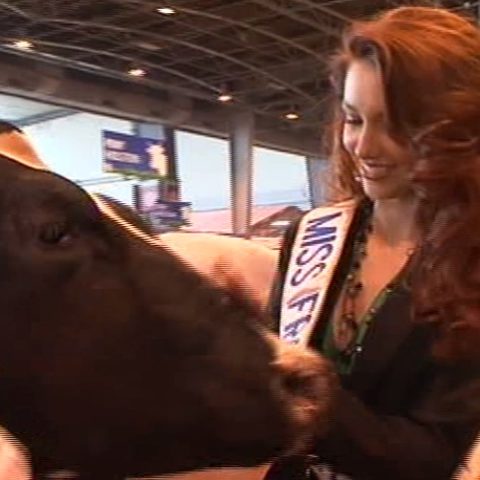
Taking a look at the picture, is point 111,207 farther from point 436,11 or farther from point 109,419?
point 436,11

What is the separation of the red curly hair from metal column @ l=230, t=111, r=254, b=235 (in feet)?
32.9

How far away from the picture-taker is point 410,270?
1083 millimetres

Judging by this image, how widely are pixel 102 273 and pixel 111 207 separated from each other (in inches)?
2.9

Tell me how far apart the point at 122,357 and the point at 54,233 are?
11cm

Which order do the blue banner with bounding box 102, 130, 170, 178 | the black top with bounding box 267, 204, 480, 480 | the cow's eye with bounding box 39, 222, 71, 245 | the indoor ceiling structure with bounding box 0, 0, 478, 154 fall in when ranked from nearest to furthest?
the cow's eye with bounding box 39, 222, 71, 245 → the black top with bounding box 267, 204, 480, 480 → the indoor ceiling structure with bounding box 0, 0, 478, 154 → the blue banner with bounding box 102, 130, 170, 178

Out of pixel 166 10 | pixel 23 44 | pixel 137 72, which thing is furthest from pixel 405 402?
pixel 137 72

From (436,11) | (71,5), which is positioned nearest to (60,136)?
(71,5)

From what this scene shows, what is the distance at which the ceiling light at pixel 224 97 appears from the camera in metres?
11.7

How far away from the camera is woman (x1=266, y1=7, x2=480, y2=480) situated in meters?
1.02

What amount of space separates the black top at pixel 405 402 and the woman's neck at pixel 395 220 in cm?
8

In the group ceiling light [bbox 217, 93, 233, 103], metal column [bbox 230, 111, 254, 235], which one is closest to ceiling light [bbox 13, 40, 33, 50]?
ceiling light [bbox 217, 93, 233, 103]

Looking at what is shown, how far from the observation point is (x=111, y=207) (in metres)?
0.86

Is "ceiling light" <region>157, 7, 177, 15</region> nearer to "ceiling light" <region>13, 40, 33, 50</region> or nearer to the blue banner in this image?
"ceiling light" <region>13, 40, 33, 50</region>

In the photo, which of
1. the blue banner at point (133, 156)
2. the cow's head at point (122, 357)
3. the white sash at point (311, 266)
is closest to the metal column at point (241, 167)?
the blue banner at point (133, 156)
